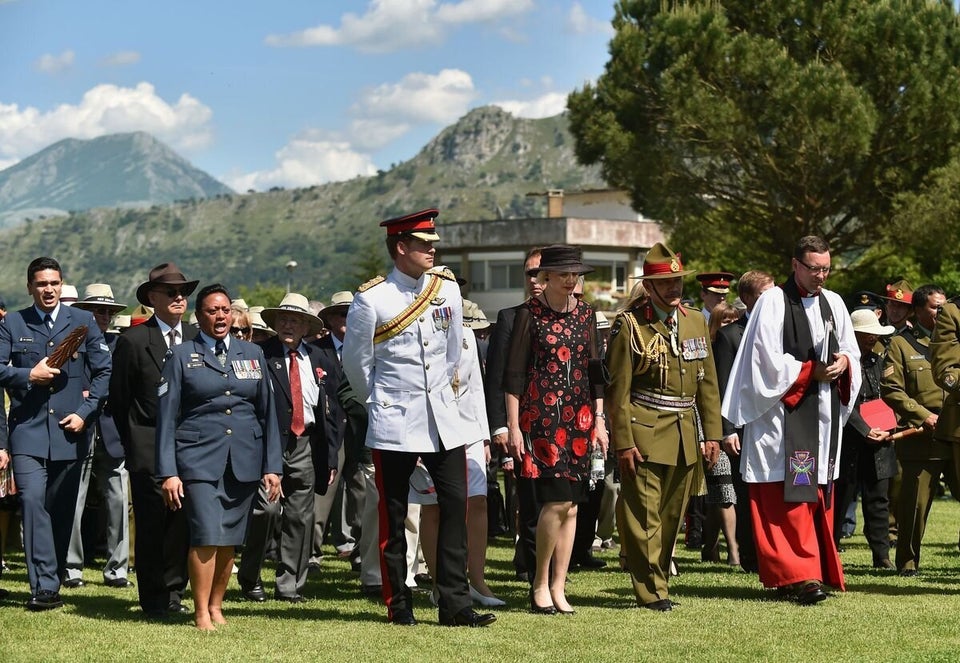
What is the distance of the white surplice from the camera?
30.3 ft

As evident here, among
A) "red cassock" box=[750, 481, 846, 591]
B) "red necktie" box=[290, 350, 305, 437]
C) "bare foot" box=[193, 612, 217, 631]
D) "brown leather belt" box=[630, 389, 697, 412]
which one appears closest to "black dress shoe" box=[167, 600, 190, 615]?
"bare foot" box=[193, 612, 217, 631]

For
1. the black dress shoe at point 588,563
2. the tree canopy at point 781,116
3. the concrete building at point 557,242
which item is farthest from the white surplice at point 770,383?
the concrete building at point 557,242

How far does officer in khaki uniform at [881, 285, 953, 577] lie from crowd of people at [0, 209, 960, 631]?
36.4 inches

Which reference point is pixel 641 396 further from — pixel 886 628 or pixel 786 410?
pixel 886 628

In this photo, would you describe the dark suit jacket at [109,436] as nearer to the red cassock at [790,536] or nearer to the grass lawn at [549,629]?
the grass lawn at [549,629]

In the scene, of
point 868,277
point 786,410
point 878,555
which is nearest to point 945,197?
point 868,277

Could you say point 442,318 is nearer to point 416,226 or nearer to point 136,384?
point 416,226

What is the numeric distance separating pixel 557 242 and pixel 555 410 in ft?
229

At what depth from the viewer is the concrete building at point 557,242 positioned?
82125 mm

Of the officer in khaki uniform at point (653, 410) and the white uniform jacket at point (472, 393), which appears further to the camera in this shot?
the officer in khaki uniform at point (653, 410)

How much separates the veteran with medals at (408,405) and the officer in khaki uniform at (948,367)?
Result: 354 centimetres

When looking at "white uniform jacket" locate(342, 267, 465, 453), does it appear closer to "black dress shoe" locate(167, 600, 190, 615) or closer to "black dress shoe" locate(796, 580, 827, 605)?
"black dress shoe" locate(167, 600, 190, 615)

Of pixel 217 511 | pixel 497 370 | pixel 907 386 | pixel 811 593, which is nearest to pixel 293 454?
pixel 217 511

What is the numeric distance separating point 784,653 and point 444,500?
7.03 feet
